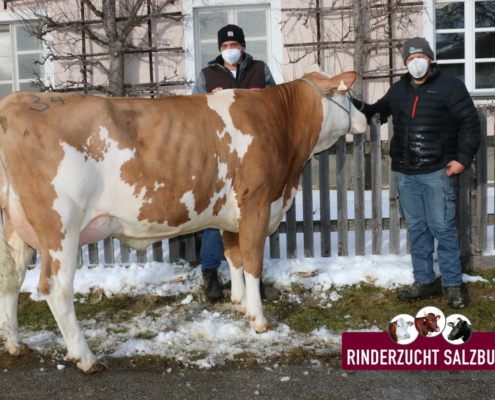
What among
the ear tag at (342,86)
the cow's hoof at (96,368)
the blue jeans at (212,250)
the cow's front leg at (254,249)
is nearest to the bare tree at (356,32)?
the blue jeans at (212,250)

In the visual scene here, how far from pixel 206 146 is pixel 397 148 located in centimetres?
172

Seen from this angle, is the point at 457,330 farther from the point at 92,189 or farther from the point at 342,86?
the point at 92,189

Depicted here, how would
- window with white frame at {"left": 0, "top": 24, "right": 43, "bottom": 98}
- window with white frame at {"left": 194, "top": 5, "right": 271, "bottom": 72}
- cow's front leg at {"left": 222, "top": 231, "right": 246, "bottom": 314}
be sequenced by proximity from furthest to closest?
window with white frame at {"left": 0, "top": 24, "right": 43, "bottom": 98}
window with white frame at {"left": 194, "top": 5, "right": 271, "bottom": 72}
cow's front leg at {"left": 222, "top": 231, "right": 246, "bottom": 314}

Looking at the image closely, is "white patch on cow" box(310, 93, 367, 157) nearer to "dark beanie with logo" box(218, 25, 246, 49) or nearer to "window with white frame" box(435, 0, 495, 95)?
"dark beanie with logo" box(218, 25, 246, 49)

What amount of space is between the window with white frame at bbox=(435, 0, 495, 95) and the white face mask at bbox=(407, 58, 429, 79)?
6.21 metres

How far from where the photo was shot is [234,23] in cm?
982

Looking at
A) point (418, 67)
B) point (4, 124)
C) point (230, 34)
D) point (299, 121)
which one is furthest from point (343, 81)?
point (4, 124)

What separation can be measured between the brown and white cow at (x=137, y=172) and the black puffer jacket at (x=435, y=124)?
577 millimetres

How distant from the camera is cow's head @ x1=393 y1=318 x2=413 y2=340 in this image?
3684 millimetres

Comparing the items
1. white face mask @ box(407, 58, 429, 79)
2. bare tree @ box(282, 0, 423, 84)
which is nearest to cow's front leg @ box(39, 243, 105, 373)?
white face mask @ box(407, 58, 429, 79)

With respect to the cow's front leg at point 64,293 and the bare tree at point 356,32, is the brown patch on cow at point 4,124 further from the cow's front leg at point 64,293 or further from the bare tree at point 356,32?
the bare tree at point 356,32

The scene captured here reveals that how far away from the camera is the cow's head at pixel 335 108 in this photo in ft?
13.7

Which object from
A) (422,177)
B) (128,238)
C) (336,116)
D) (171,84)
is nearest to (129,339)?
(128,238)

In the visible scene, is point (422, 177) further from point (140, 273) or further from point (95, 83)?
point (95, 83)
